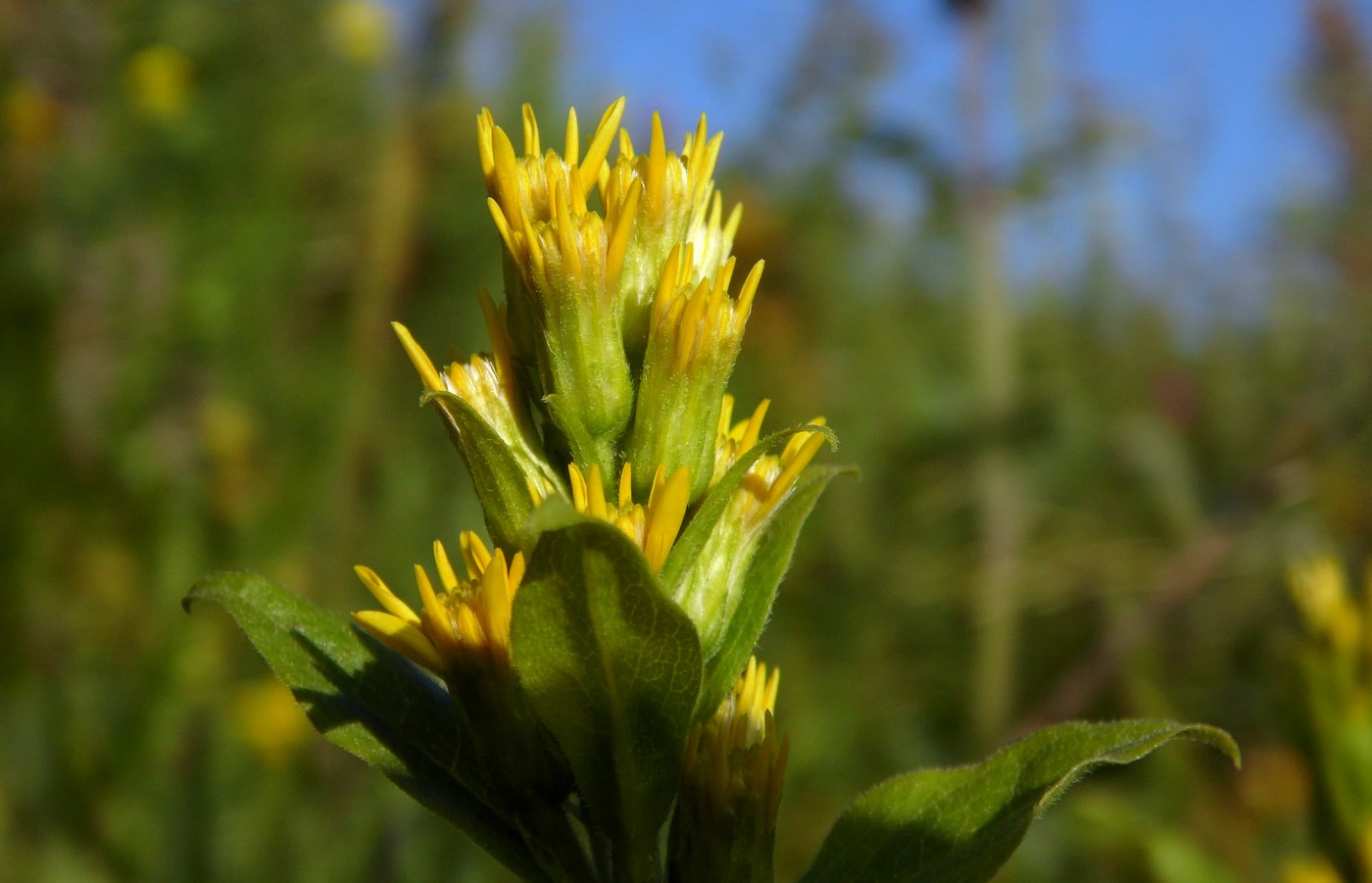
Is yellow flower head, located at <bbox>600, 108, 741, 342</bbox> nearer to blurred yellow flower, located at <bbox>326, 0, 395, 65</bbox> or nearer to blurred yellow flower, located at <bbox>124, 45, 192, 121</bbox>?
blurred yellow flower, located at <bbox>124, 45, 192, 121</bbox>

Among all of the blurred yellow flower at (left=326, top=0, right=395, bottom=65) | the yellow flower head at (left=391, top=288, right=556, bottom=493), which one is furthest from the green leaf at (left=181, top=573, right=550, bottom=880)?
the blurred yellow flower at (left=326, top=0, right=395, bottom=65)

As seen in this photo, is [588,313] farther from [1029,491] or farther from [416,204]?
[416,204]

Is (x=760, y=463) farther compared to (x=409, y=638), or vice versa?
(x=760, y=463)

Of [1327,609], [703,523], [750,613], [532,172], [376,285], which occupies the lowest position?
[1327,609]

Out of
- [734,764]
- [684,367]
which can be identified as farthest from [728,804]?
[684,367]

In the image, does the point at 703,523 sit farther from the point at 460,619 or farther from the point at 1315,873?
the point at 1315,873

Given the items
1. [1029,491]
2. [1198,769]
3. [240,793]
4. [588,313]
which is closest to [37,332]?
[240,793]

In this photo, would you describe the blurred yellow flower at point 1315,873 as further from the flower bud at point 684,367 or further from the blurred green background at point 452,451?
the flower bud at point 684,367

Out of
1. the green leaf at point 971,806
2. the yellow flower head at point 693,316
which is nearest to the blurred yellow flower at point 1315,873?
the green leaf at point 971,806
